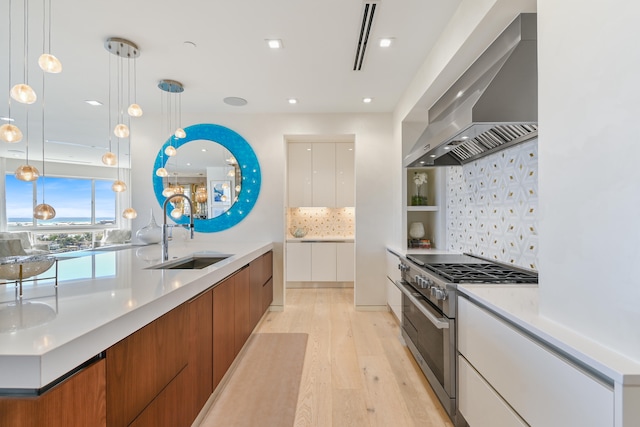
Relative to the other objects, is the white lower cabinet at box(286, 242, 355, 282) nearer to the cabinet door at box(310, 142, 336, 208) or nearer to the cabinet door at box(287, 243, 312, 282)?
the cabinet door at box(287, 243, 312, 282)

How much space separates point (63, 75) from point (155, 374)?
123 inches

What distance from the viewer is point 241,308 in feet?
8.23

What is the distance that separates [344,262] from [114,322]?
13.4ft

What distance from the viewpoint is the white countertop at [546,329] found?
0.77m

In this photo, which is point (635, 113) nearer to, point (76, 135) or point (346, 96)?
point (346, 96)

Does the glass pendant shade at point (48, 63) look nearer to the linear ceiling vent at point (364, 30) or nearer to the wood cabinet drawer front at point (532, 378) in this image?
the linear ceiling vent at point (364, 30)

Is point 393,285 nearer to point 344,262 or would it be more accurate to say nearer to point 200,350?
point 344,262

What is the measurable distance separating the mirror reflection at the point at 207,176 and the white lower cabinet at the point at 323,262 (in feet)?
4.68

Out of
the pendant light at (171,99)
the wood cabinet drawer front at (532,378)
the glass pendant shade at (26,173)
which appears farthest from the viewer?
the pendant light at (171,99)

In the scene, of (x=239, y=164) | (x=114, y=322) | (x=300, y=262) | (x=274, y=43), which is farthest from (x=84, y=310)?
(x=300, y=262)

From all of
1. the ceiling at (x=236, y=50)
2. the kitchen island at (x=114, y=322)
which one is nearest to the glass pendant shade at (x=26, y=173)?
the kitchen island at (x=114, y=322)

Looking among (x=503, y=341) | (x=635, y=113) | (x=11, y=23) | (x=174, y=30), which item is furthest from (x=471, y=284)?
(x=11, y=23)

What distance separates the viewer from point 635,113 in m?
0.80

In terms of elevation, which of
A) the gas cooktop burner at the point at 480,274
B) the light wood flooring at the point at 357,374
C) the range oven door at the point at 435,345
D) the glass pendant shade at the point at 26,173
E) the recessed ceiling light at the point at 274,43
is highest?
the recessed ceiling light at the point at 274,43
